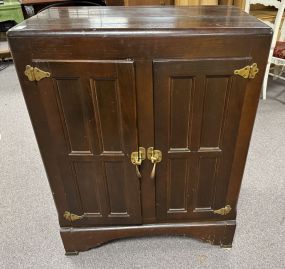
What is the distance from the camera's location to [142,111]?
3.03 ft

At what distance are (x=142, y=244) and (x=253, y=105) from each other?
815 millimetres

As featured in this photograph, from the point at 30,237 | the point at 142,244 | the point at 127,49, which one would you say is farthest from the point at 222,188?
the point at 30,237

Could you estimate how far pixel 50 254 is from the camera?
1.27 meters

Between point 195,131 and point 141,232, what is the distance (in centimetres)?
54

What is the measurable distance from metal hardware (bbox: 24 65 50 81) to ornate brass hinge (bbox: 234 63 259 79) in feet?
1.92

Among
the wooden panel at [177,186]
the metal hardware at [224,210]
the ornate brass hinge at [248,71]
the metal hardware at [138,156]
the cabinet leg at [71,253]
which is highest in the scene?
the ornate brass hinge at [248,71]

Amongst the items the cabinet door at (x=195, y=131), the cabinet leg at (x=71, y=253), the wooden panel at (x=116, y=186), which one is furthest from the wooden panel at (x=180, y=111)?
the cabinet leg at (x=71, y=253)

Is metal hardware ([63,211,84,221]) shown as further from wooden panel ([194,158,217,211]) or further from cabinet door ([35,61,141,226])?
wooden panel ([194,158,217,211])

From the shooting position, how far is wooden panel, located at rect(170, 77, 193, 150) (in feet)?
2.88

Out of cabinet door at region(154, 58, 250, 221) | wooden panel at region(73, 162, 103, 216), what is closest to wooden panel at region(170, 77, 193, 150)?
cabinet door at region(154, 58, 250, 221)

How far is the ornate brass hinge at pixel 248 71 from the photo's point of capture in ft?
2.77

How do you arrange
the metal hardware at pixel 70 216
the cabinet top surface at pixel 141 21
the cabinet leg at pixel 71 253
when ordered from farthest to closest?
the cabinet leg at pixel 71 253
the metal hardware at pixel 70 216
the cabinet top surface at pixel 141 21

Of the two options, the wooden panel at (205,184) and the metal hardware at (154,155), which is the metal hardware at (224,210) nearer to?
the wooden panel at (205,184)

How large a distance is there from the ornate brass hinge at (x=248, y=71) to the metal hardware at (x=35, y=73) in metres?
0.59
